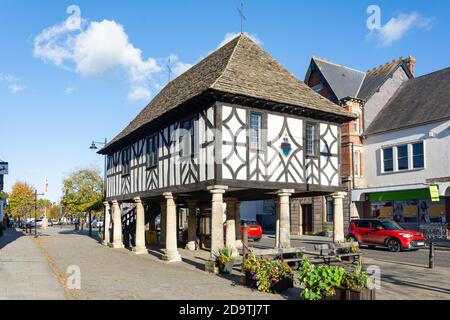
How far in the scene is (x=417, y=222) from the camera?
95.0 feet

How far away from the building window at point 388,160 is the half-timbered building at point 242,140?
13758 mm

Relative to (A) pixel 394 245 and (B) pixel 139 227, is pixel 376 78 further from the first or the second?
(B) pixel 139 227

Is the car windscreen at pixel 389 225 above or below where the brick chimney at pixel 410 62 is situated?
below

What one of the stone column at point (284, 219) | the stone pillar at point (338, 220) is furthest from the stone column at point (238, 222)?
the stone column at point (284, 219)

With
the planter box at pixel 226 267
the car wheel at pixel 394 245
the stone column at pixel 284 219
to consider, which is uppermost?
the stone column at pixel 284 219

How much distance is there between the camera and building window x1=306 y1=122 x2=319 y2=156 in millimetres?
17547

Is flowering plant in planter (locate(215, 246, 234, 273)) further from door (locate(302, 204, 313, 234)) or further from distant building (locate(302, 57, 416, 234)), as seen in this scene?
door (locate(302, 204, 313, 234))

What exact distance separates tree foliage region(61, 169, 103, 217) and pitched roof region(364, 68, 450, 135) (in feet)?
82.1

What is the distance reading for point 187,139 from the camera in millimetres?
16922

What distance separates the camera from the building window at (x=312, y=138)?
1755cm

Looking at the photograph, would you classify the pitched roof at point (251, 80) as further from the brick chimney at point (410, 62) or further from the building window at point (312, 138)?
the brick chimney at point (410, 62)

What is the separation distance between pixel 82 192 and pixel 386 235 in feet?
95.3
